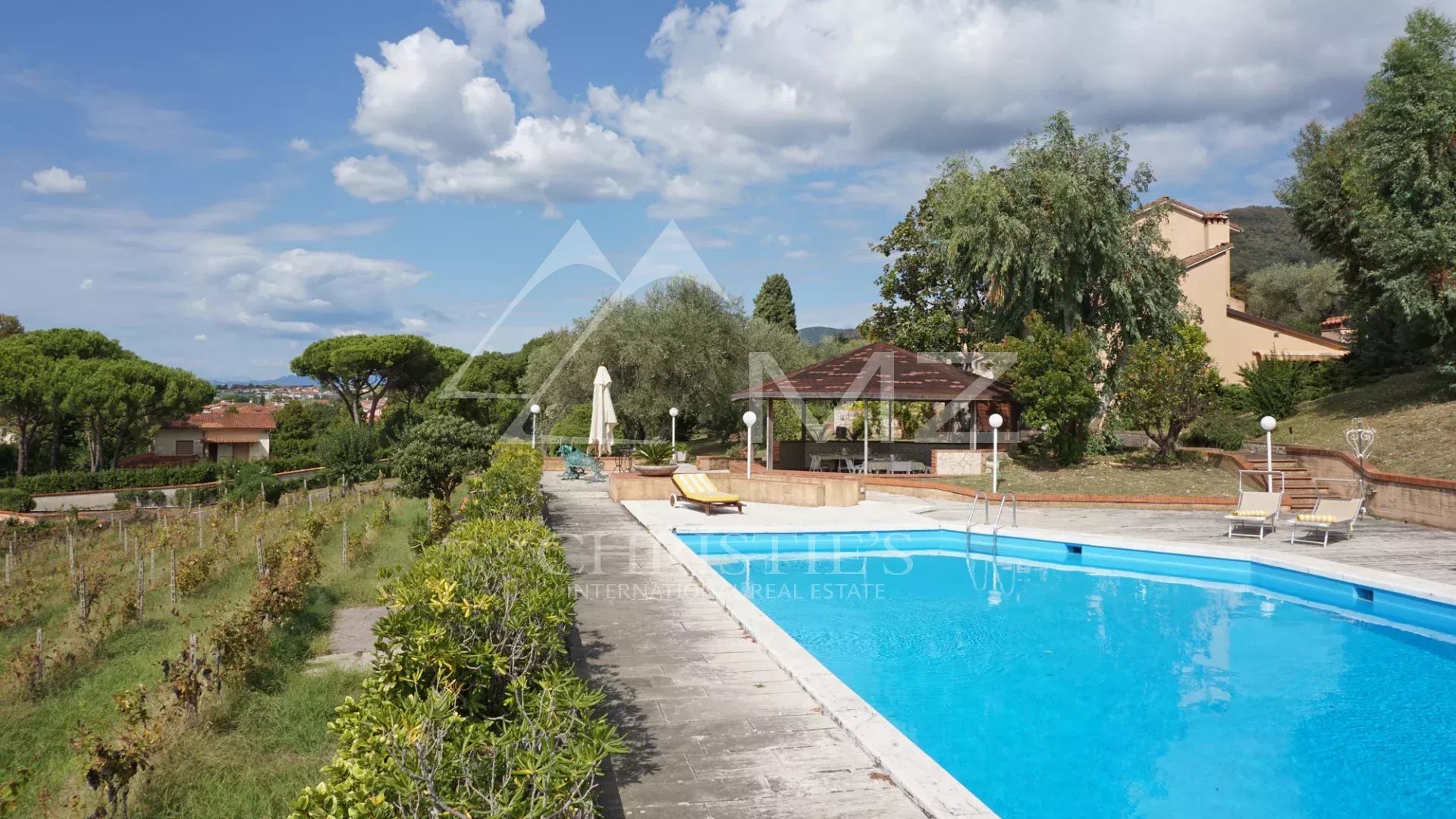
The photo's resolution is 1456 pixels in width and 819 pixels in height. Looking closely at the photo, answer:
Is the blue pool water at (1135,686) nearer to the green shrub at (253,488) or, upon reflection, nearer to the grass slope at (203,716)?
the grass slope at (203,716)

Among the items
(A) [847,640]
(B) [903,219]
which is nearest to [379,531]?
(A) [847,640]

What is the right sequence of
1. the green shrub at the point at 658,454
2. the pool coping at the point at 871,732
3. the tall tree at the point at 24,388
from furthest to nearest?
the tall tree at the point at 24,388, the green shrub at the point at 658,454, the pool coping at the point at 871,732

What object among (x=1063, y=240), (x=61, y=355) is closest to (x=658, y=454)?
(x=1063, y=240)

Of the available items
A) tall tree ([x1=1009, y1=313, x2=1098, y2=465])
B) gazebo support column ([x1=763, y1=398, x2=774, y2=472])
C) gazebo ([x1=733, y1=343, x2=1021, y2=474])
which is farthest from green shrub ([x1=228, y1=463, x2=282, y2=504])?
tall tree ([x1=1009, y1=313, x2=1098, y2=465])

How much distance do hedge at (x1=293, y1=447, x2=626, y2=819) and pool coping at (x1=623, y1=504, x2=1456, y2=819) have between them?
153 centimetres

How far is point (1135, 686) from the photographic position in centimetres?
740

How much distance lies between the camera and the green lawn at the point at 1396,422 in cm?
1587

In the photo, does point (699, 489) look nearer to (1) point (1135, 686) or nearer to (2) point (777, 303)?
(1) point (1135, 686)

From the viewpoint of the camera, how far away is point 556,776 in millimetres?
2762

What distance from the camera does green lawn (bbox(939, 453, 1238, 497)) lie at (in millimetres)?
17375

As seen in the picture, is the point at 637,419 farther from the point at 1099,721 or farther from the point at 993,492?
the point at 1099,721

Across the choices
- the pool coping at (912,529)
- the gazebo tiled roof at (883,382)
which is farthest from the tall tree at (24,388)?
the pool coping at (912,529)

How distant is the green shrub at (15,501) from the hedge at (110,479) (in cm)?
391

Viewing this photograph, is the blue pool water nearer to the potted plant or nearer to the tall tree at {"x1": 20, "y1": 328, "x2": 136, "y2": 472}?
the potted plant
